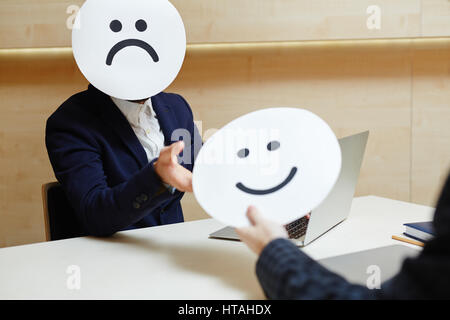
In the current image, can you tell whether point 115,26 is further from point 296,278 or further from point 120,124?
point 296,278

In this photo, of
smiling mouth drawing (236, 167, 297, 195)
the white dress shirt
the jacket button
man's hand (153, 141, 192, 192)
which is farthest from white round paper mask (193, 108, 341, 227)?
the white dress shirt

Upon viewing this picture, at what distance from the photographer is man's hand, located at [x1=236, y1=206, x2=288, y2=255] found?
2.14 feet

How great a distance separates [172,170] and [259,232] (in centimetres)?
31

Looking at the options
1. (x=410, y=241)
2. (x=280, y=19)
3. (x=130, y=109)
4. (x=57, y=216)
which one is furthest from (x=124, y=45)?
(x=280, y=19)

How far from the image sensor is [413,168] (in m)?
2.24

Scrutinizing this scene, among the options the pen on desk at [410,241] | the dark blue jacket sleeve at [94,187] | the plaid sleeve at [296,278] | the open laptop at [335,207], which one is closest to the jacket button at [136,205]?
the dark blue jacket sleeve at [94,187]

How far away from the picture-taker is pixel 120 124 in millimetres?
1203

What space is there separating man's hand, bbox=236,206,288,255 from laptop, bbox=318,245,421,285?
0.56 feet

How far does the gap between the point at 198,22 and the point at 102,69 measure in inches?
46.1

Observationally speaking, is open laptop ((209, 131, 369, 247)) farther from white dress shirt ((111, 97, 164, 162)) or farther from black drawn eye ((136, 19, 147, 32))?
black drawn eye ((136, 19, 147, 32))

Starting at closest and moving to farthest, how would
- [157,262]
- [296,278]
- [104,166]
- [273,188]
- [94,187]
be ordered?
[296,278] → [273,188] → [157,262] → [94,187] → [104,166]

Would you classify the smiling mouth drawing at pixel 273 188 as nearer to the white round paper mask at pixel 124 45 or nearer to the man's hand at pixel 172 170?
the man's hand at pixel 172 170
